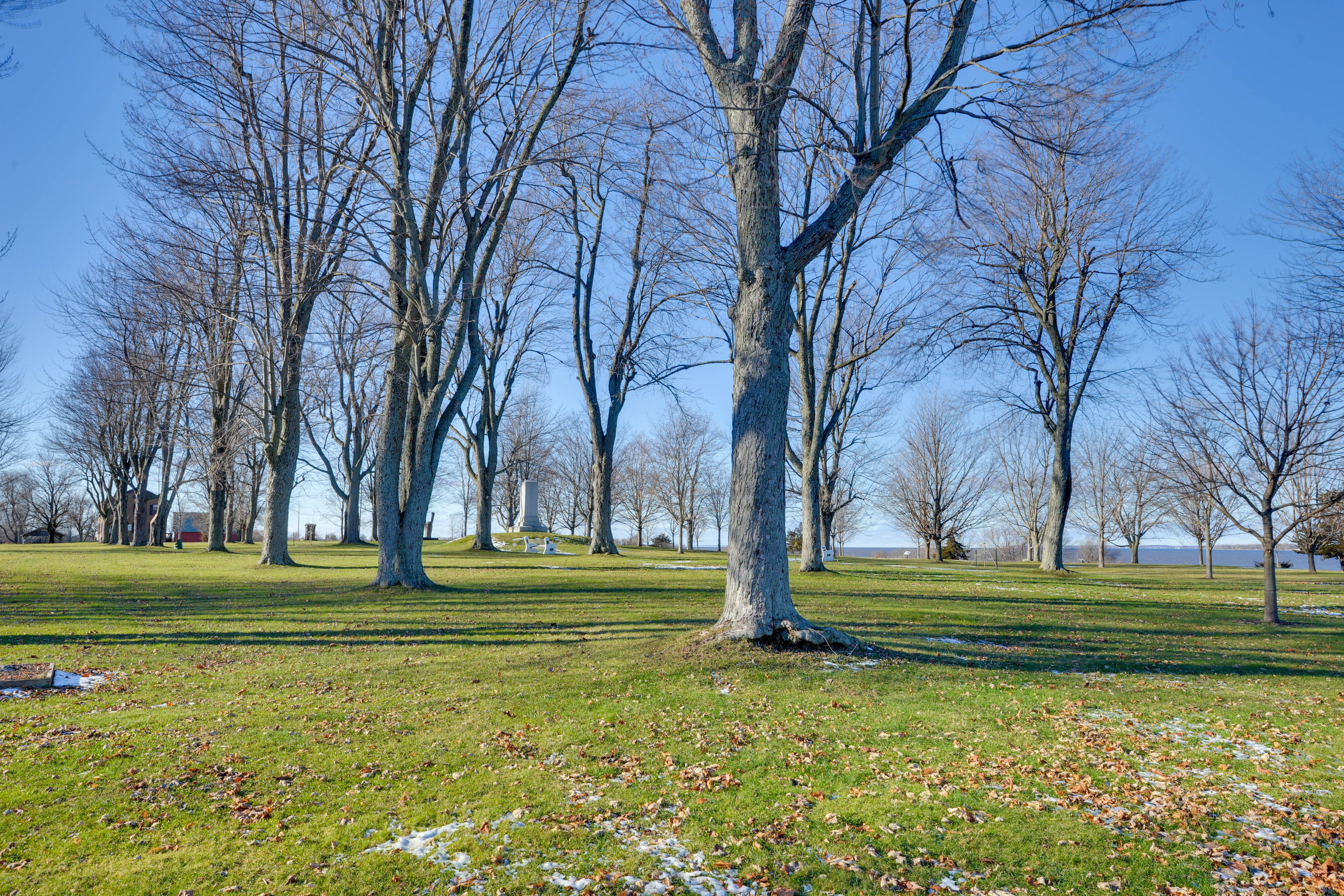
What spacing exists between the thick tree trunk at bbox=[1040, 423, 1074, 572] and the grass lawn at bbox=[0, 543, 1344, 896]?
12.8 meters

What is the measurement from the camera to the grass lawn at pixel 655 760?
12.0ft

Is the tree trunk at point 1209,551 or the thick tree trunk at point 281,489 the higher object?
the thick tree trunk at point 281,489

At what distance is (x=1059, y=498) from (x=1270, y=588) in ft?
37.5

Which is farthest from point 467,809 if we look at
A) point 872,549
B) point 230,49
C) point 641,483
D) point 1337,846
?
point 872,549

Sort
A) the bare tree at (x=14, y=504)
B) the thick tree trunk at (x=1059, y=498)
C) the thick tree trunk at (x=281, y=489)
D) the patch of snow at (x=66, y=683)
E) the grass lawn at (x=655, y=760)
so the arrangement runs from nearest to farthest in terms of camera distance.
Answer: the grass lawn at (x=655, y=760), the patch of snow at (x=66, y=683), the thick tree trunk at (x=281, y=489), the thick tree trunk at (x=1059, y=498), the bare tree at (x=14, y=504)

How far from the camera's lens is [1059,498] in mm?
23312

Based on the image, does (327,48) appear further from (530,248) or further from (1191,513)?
(1191,513)

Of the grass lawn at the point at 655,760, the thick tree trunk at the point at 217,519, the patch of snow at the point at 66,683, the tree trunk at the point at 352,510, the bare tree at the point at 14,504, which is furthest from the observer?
the bare tree at the point at 14,504

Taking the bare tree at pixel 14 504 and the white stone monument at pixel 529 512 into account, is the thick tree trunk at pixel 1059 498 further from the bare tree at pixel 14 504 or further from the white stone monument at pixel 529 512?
the bare tree at pixel 14 504

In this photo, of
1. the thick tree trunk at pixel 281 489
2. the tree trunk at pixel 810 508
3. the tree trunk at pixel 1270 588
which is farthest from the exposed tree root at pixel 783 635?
the thick tree trunk at pixel 281 489

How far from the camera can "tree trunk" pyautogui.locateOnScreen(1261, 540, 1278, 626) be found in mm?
12062

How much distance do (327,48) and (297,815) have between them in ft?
46.3

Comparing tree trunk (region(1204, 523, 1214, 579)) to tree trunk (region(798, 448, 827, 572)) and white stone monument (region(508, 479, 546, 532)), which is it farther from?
white stone monument (region(508, 479, 546, 532))

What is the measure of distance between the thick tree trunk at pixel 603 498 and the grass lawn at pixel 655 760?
16954 millimetres
